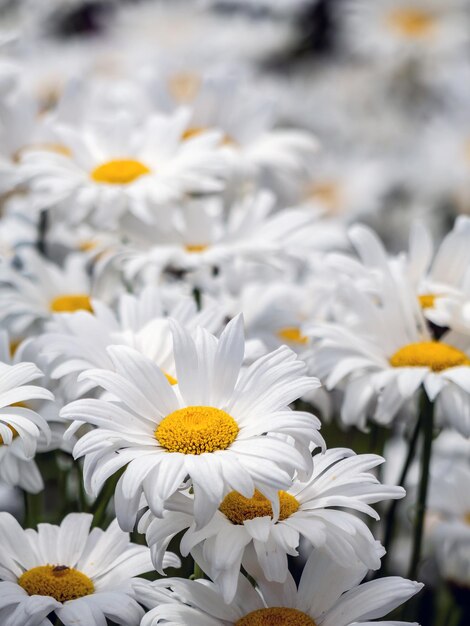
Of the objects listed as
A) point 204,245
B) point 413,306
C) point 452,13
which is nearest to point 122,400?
point 413,306

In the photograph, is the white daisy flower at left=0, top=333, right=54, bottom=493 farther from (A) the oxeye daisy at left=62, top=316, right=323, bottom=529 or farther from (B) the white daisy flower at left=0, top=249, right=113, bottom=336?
(B) the white daisy flower at left=0, top=249, right=113, bottom=336

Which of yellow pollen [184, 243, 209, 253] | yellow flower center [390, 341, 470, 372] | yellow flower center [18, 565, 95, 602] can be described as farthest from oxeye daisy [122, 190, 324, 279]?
yellow flower center [18, 565, 95, 602]

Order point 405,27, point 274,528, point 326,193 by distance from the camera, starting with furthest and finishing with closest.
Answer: point 405,27 → point 326,193 → point 274,528

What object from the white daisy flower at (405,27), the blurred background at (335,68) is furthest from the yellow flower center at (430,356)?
the white daisy flower at (405,27)

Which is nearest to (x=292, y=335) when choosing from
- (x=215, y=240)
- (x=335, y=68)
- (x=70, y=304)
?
(x=215, y=240)

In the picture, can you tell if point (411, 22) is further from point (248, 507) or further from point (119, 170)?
point (248, 507)

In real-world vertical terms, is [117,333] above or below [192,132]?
above

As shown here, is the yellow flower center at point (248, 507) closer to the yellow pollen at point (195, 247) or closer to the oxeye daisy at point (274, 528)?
the oxeye daisy at point (274, 528)

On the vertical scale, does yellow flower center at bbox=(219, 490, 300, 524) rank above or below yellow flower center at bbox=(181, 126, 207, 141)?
above
